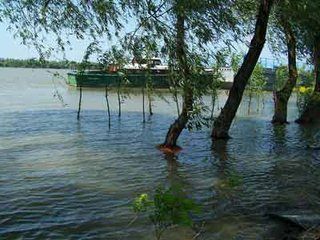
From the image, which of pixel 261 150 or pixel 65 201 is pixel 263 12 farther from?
pixel 65 201

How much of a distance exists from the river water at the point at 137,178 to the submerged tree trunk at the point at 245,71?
72 centimetres

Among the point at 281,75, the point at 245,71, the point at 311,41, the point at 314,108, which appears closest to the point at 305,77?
the point at 281,75

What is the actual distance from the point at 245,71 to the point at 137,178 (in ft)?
23.2

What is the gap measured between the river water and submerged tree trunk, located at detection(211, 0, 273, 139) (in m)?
0.72

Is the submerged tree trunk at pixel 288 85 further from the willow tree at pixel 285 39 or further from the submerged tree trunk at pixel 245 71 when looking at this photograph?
the submerged tree trunk at pixel 245 71

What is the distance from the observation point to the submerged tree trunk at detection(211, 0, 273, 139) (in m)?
17.0

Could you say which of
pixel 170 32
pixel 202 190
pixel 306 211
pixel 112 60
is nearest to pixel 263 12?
pixel 170 32

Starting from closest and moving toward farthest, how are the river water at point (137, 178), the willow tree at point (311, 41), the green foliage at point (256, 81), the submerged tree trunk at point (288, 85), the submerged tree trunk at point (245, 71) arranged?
the river water at point (137, 178) < the willow tree at point (311, 41) < the submerged tree trunk at point (245, 71) < the submerged tree trunk at point (288, 85) < the green foliage at point (256, 81)

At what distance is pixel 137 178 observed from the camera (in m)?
13.8

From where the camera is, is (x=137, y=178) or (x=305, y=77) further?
(x=305, y=77)

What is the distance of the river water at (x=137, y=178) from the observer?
31.3 ft

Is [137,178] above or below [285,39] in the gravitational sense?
below

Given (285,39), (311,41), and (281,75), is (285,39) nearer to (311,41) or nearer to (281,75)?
(311,41)

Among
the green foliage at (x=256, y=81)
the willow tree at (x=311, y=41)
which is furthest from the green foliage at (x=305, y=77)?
the willow tree at (x=311, y=41)
